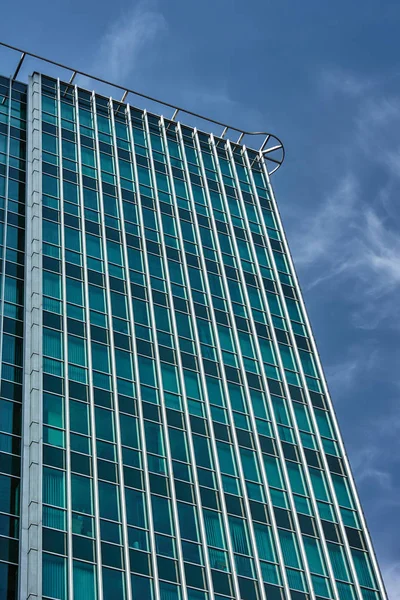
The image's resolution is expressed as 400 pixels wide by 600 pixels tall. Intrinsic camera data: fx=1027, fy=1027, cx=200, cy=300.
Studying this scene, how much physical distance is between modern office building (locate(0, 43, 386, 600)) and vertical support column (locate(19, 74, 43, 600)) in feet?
0.37

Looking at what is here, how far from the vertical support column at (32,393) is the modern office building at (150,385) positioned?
11 cm

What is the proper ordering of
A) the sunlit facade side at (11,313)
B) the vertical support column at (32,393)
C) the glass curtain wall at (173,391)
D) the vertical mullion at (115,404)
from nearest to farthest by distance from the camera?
the vertical support column at (32,393) < the sunlit facade side at (11,313) < the vertical mullion at (115,404) < the glass curtain wall at (173,391)

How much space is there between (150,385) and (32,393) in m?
8.97

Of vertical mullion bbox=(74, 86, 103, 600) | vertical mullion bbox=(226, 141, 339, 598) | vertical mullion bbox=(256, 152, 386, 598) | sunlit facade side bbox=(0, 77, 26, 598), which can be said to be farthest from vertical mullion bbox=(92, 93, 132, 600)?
vertical mullion bbox=(256, 152, 386, 598)

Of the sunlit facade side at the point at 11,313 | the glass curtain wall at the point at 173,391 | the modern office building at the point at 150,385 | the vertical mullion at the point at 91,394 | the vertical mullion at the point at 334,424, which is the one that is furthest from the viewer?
the vertical mullion at the point at 334,424

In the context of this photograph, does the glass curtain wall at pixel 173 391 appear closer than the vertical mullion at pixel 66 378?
No

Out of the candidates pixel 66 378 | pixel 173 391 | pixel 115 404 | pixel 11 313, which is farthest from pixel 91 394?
pixel 11 313

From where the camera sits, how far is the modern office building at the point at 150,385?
5560 centimetres

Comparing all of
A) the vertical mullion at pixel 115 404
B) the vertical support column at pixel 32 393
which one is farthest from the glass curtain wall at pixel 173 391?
the vertical support column at pixel 32 393

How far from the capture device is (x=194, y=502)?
2373 inches

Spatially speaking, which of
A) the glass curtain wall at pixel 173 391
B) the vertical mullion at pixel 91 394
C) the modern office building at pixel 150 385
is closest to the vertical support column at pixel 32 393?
the modern office building at pixel 150 385

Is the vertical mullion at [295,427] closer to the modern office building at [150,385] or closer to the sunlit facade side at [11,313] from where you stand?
the modern office building at [150,385]

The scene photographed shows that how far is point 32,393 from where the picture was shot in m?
59.6

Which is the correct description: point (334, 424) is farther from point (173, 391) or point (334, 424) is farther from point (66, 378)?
point (66, 378)
